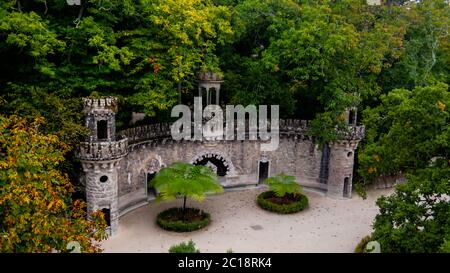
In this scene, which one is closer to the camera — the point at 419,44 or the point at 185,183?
the point at 185,183

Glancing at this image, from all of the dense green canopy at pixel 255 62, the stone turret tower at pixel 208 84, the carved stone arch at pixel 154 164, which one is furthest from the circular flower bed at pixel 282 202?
the stone turret tower at pixel 208 84

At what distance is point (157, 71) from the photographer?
29.2 metres

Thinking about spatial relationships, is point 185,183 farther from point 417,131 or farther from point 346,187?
point 417,131

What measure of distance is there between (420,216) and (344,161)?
15.6 metres

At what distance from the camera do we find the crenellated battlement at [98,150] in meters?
26.7

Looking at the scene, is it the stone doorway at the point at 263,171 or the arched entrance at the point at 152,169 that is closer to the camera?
the arched entrance at the point at 152,169

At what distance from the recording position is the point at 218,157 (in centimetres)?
3606

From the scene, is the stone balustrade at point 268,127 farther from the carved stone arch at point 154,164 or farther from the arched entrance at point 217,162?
the arched entrance at point 217,162

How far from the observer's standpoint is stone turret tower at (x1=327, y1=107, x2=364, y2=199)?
34.7 m

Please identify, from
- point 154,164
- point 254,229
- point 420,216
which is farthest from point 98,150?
point 420,216

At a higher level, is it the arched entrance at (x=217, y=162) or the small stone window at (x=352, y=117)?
the small stone window at (x=352, y=117)

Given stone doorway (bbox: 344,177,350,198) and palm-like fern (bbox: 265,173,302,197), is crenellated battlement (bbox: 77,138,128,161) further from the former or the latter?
stone doorway (bbox: 344,177,350,198)
